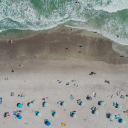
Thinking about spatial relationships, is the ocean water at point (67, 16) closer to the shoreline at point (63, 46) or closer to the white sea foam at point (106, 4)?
the white sea foam at point (106, 4)

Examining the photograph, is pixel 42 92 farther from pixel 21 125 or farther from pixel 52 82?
pixel 21 125

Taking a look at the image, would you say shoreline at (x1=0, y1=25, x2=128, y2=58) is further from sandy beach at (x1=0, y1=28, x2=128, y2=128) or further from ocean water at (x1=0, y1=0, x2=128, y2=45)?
ocean water at (x1=0, y1=0, x2=128, y2=45)

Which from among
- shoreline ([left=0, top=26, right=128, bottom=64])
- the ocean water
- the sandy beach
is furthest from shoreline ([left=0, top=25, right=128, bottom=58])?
the ocean water

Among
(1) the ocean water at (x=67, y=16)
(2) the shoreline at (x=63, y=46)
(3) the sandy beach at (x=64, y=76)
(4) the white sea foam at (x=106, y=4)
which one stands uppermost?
(4) the white sea foam at (x=106, y=4)

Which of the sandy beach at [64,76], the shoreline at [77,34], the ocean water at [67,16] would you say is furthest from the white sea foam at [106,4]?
the sandy beach at [64,76]

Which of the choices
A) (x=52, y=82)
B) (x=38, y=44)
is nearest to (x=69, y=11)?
(x=38, y=44)
